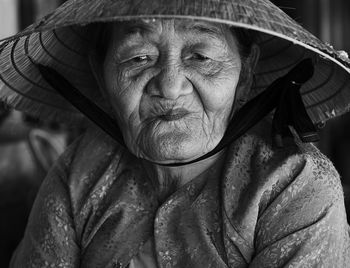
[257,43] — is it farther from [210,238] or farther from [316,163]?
[210,238]

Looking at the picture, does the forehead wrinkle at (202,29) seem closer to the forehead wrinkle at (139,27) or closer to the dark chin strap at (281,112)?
the forehead wrinkle at (139,27)

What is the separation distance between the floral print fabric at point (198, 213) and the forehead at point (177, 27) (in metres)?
0.25

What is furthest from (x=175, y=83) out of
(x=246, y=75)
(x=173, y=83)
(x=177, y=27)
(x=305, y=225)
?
(x=305, y=225)

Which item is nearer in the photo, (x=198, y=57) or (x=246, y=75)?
(x=198, y=57)

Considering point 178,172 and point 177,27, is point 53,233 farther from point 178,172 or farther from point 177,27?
point 177,27

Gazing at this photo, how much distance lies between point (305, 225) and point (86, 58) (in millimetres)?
659

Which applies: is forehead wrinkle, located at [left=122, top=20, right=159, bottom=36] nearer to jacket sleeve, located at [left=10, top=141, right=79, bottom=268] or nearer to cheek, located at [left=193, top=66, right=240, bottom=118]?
cheek, located at [left=193, top=66, right=240, bottom=118]

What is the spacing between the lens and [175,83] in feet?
4.58

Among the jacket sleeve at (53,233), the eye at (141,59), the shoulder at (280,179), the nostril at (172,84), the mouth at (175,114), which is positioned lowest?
the jacket sleeve at (53,233)

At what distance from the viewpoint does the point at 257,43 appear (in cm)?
160

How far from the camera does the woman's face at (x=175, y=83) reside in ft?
4.61

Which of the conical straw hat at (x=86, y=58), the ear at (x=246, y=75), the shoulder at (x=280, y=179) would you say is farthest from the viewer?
the ear at (x=246, y=75)

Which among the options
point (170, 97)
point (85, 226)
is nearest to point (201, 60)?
point (170, 97)

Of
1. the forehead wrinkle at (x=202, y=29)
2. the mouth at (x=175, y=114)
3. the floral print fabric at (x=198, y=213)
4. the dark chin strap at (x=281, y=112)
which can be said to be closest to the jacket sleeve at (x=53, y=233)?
the floral print fabric at (x=198, y=213)
